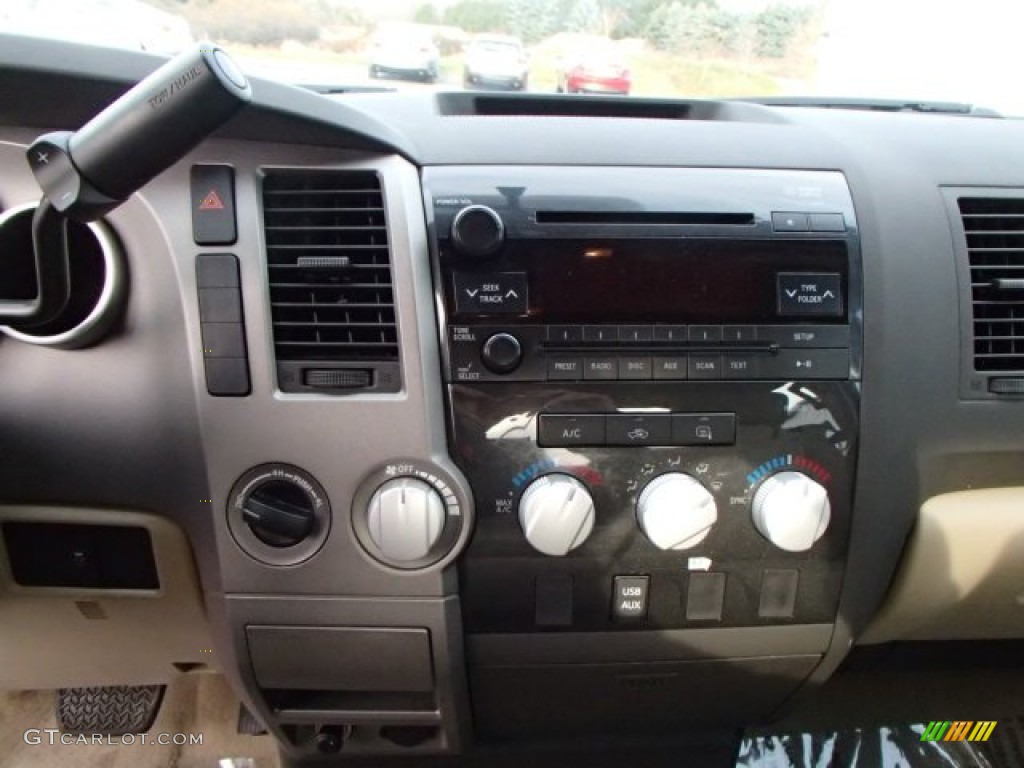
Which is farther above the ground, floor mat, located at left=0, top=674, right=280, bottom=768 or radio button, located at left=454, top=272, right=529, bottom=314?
radio button, located at left=454, top=272, right=529, bottom=314

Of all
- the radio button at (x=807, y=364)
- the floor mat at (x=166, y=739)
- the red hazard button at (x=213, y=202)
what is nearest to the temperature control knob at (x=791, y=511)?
the radio button at (x=807, y=364)

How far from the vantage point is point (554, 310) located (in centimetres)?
103

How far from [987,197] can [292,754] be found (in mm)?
1348

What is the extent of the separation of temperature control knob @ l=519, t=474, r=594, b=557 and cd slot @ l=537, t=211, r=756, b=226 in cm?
32

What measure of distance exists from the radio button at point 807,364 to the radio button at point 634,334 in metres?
0.15

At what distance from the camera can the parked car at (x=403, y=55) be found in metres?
1.51

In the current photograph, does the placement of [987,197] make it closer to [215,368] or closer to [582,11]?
[582,11]

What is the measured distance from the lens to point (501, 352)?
3.32ft

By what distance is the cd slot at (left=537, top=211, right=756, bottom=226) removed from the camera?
1.03 metres

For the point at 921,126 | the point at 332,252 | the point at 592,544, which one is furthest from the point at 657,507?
the point at 921,126

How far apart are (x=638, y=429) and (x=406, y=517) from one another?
0.31m

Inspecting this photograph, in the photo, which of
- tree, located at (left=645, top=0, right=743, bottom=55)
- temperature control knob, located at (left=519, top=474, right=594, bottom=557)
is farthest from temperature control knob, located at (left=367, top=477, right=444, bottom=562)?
tree, located at (left=645, top=0, right=743, bottom=55)

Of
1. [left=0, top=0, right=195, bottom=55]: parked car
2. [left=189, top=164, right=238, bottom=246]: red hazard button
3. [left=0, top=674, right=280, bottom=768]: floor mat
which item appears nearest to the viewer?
[left=189, top=164, right=238, bottom=246]: red hazard button

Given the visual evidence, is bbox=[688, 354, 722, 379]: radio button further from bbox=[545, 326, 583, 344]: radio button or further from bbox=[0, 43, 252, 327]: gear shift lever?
bbox=[0, 43, 252, 327]: gear shift lever
